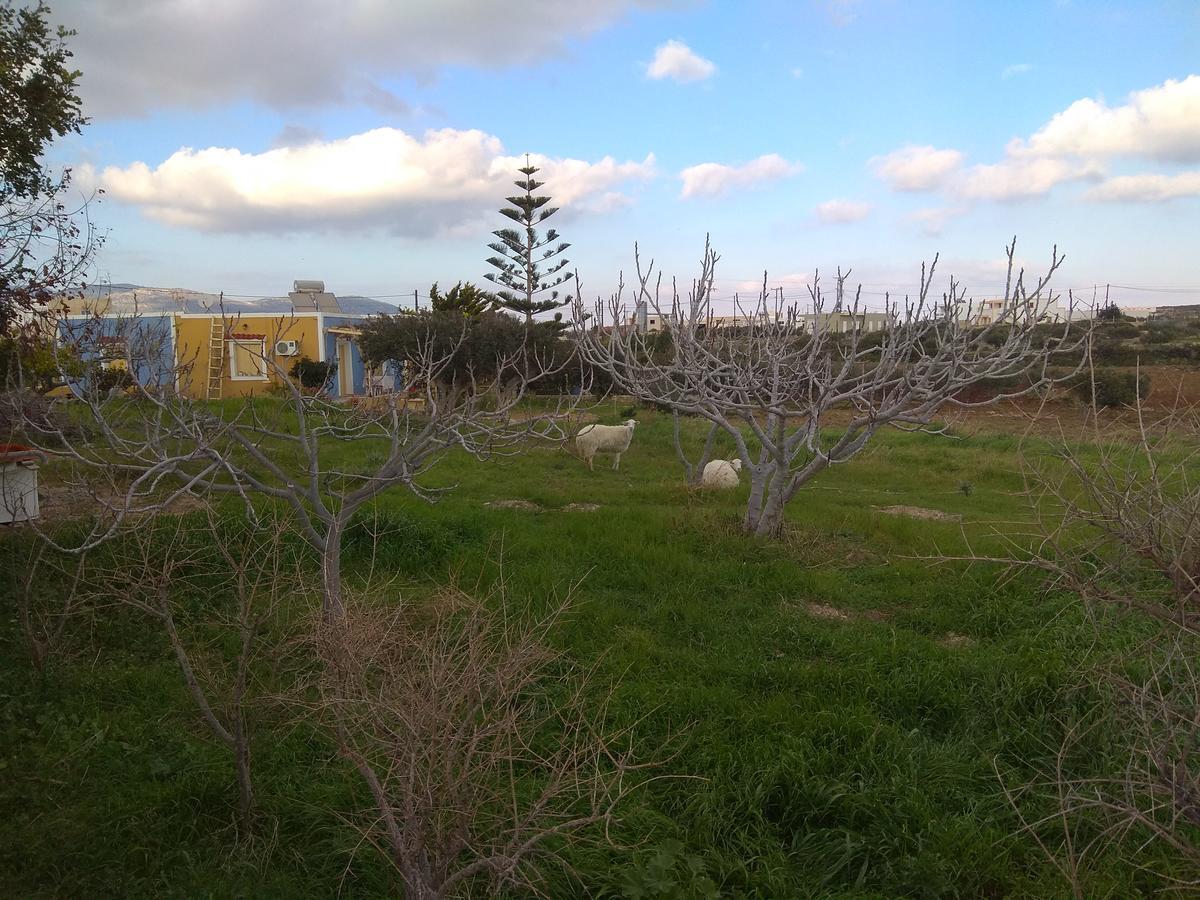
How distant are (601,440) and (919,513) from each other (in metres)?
5.13

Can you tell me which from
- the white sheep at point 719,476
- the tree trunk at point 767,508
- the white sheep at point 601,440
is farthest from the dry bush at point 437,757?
the white sheep at point 601,440

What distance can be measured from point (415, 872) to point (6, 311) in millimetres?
6635

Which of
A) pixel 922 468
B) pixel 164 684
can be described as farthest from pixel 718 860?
pixel 922 468

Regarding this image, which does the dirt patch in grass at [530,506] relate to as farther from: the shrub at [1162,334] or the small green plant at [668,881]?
the shrub at [1162,334]

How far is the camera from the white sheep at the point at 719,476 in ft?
37.5

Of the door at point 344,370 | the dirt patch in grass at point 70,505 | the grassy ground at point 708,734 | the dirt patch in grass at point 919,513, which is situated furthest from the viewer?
the door at point 344,370

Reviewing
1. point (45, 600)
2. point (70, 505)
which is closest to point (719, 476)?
point (70, 505)

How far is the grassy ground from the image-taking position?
350 centimetres

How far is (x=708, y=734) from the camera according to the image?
4.34 m

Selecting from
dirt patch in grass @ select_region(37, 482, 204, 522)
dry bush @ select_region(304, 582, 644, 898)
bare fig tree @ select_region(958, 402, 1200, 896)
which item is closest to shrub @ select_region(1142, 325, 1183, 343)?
bare fig tree @ select_region(958, 402, 1200, 896)

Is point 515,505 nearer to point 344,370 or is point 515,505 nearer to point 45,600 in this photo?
point 45,600

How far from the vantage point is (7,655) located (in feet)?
17.6

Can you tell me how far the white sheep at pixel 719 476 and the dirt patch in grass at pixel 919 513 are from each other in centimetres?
211

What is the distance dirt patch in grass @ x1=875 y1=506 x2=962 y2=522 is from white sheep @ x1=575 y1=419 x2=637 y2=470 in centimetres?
445
